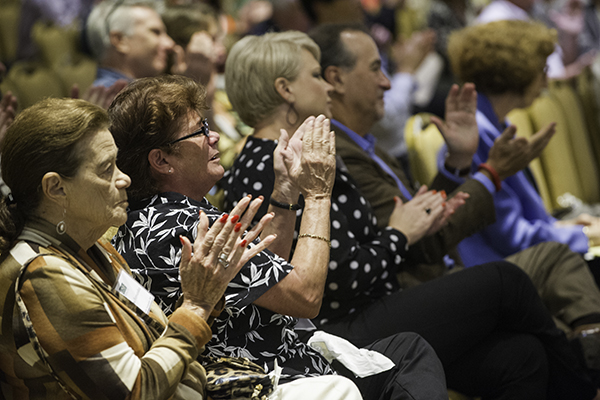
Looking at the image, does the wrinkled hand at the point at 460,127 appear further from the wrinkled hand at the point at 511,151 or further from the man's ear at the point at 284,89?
the man's ear at the point at 284,89

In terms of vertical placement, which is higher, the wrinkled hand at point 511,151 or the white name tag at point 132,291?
the white name tag at point 132,291

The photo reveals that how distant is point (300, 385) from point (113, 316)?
47 cm

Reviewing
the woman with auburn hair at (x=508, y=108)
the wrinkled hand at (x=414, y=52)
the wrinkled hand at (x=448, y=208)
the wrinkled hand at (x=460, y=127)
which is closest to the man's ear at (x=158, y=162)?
the wrinkled hand at (x=448, y=208)

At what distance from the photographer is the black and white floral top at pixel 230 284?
1508 mm

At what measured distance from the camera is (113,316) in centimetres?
127

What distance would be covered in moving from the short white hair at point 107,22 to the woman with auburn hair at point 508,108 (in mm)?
1619

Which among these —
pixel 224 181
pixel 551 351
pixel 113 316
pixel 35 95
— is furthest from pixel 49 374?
pixel 35 95

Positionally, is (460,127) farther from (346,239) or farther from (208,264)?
(208,264)

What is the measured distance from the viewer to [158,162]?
1.61 meters

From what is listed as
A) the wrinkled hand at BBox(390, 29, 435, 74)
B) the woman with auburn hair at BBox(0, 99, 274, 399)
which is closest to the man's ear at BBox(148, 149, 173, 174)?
the woman with auburn hair at BBox(0, 99, 274, 399)

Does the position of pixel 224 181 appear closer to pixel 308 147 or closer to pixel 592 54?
pixel 308 147

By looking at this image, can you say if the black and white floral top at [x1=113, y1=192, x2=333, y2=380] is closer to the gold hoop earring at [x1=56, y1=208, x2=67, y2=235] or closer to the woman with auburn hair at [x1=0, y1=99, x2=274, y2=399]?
the woman with auburn hair at [x1=0, y1=99, x2=274, y2=399]

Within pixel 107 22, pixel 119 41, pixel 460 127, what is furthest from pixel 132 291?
pixel 107 22

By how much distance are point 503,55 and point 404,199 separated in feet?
3.53
